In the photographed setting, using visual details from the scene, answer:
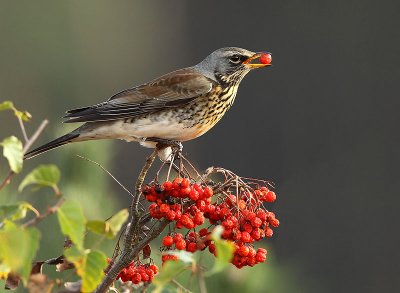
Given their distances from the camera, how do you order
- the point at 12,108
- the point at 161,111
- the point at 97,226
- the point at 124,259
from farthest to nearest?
the point at 161,111 → the point at 124,259 → the point at 12,108 → the point at 97,226

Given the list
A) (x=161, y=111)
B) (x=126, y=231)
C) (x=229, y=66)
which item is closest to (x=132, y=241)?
(x=126, y=231)

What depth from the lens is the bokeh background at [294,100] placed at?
7.45 m

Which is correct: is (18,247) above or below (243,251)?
above

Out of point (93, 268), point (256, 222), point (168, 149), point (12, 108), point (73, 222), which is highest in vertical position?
point (12, 108)

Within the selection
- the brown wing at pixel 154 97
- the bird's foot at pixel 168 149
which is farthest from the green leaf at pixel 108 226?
the brown wing at pixel 154 97

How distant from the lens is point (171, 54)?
10.2 meters

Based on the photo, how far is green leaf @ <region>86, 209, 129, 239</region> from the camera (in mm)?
1264

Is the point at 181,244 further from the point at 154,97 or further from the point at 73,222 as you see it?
the point at 154,97

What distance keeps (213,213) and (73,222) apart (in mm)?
601

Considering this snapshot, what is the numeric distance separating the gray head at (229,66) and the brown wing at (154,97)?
0.08 m

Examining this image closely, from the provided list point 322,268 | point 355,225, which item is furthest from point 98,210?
point 355,225

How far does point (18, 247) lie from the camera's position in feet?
3.76

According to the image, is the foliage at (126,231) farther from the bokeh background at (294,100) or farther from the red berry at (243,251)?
the bokeh background at (294,100)

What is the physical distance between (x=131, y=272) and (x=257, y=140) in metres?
6.19
